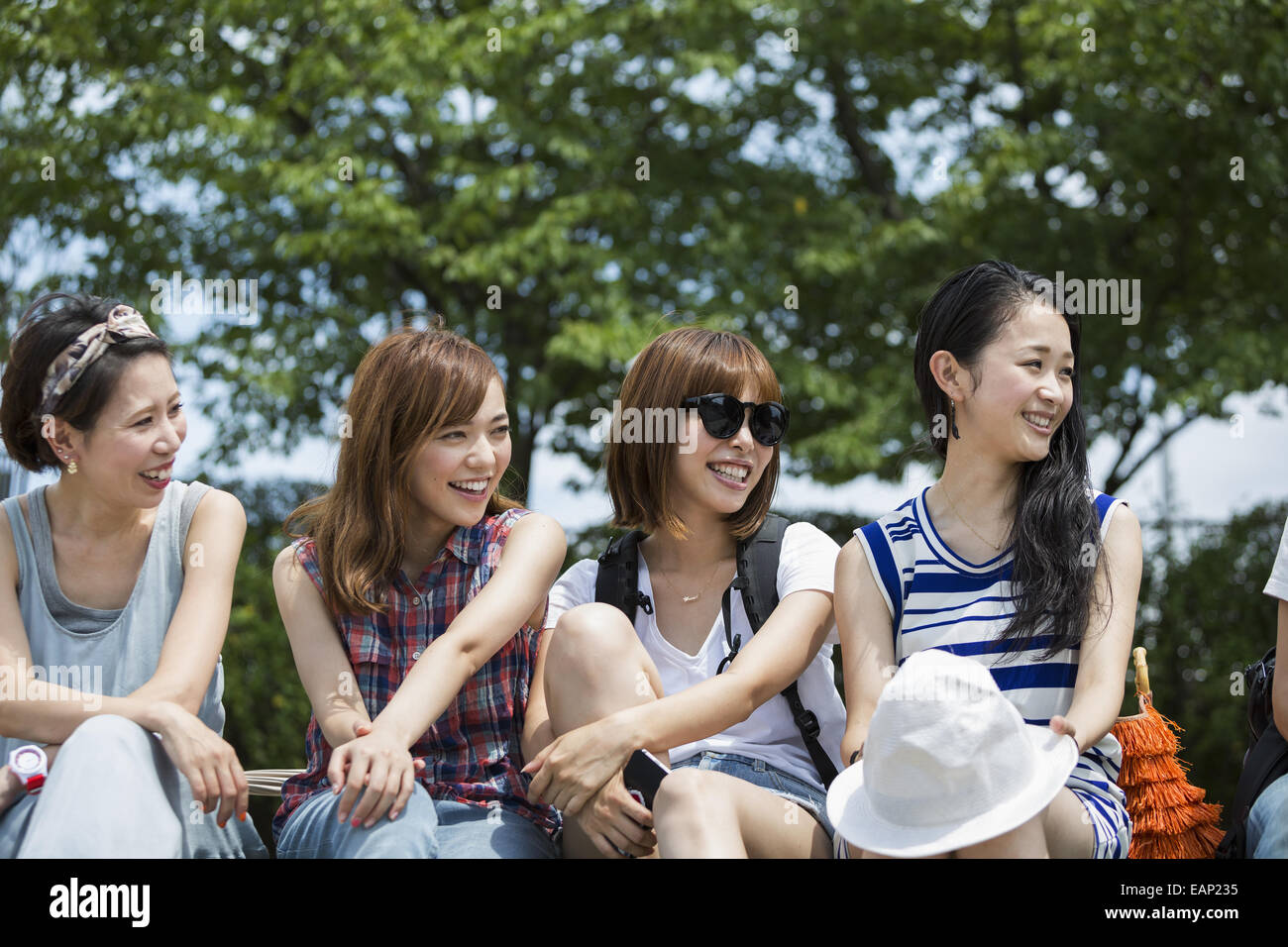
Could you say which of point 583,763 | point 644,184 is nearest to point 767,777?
point 583,763

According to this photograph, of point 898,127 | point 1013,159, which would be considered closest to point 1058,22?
point 1013,159

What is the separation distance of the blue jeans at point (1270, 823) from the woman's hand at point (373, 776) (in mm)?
1772

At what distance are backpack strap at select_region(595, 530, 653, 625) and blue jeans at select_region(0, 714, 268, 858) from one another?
1.11 metres

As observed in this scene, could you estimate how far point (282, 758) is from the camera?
6758 mm

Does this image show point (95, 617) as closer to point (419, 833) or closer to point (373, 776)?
point (373, 776)

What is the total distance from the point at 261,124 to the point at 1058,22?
4.96m

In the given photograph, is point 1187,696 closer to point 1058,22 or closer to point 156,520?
point 1058,22

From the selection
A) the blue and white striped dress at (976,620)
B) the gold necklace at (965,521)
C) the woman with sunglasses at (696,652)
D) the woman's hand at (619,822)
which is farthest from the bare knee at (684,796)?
the gold necklace at (965,521)

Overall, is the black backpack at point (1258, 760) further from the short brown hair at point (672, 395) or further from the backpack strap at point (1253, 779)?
the short brown hair at point (672, 395)

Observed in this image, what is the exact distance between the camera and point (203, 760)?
97.8 inches

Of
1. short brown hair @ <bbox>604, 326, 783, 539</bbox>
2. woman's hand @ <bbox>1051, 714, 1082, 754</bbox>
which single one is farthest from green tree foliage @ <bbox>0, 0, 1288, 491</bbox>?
woman's hand @ <bbox>1051, 714, 1082, 754</bbox>

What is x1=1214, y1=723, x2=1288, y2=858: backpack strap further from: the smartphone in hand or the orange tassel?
the smartphone in hand

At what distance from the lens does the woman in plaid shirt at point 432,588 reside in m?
2.80

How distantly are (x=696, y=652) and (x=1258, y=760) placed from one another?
133cm
